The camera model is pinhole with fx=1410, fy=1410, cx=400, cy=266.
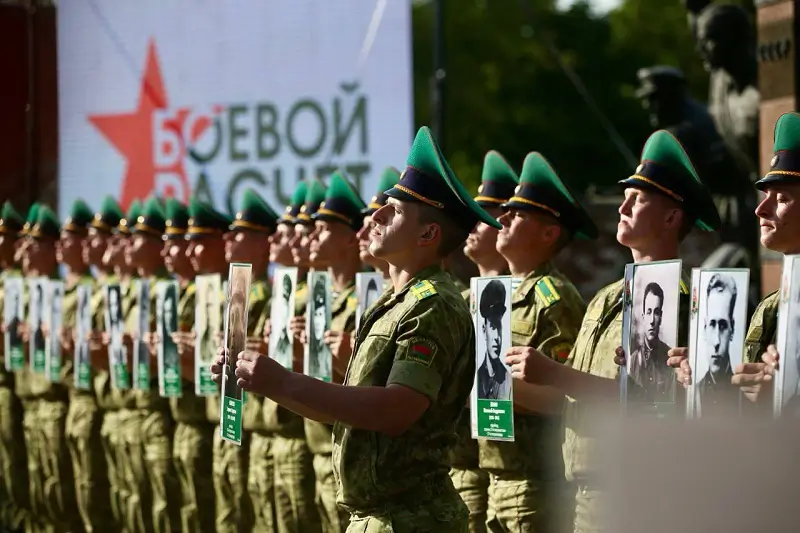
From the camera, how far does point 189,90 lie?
42.1 ft

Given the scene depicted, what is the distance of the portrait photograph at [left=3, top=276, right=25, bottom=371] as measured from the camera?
1051cm

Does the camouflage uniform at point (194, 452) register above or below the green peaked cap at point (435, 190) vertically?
below

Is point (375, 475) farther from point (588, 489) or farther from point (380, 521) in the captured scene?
point (588, 489)

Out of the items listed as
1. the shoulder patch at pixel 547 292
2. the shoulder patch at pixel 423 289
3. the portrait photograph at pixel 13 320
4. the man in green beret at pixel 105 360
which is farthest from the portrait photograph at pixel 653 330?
the portrait photograph at pixel 13 320

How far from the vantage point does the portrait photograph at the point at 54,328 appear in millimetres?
9883

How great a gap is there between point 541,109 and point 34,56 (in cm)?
1435

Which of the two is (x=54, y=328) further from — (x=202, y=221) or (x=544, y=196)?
(x=544, y=196)

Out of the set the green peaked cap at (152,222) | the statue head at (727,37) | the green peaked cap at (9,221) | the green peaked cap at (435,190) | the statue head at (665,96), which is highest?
the statue head at (727,37)

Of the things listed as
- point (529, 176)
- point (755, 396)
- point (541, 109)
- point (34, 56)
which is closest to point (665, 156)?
point (529, 176)

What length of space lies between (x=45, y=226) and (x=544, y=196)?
6.00 m

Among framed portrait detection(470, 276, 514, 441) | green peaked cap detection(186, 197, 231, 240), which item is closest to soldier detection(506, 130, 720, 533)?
framed portrait detection(470, 276, 514, 441)

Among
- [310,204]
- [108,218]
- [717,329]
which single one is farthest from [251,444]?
[717,329]

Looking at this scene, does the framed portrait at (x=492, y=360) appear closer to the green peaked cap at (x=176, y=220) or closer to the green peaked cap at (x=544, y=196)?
the green peaked cap at (x=544, y=196)

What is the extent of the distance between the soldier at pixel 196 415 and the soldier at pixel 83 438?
53.0 inches
